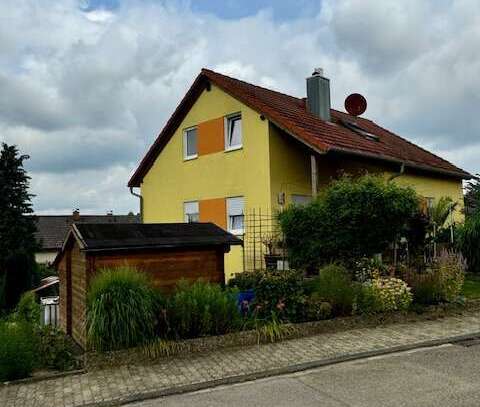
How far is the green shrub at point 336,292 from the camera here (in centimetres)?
884

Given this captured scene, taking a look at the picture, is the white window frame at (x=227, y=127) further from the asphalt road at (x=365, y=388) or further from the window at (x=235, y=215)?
the asphalt road at (x=365, y=388)

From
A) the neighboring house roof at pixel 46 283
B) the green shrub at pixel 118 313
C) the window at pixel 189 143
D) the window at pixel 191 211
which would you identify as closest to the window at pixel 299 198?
the window at pixel 191 211

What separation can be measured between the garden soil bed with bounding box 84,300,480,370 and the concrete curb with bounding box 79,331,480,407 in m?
1.18

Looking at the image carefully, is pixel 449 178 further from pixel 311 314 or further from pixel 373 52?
pixel 311 314

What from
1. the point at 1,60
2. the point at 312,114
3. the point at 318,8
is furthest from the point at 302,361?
the point at 312,114

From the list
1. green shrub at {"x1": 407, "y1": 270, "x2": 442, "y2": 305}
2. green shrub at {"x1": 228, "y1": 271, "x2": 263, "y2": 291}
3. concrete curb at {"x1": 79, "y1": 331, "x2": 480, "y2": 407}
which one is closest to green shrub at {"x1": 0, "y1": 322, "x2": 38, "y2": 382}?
concrete curb at {"x1": 79, "y1": 331, "x2": 480, "y2": 407}

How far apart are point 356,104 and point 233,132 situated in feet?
24.5

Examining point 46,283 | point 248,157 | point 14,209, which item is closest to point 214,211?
point 248,157

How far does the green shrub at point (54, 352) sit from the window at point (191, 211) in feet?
32.6

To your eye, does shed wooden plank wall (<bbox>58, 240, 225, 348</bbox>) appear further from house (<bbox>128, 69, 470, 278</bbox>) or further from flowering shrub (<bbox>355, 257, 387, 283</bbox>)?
house (<bbox>128, 69, 470, 278</bbox>)

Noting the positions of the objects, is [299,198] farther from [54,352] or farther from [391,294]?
[54,352]

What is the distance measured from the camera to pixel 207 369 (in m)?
6.41

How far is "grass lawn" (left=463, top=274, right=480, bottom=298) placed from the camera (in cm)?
1112

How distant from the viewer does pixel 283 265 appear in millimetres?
11922
